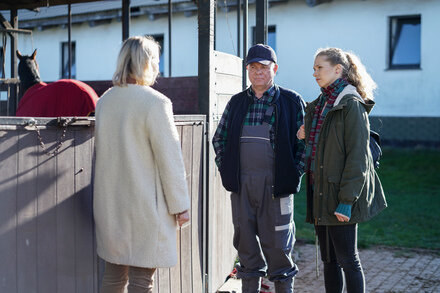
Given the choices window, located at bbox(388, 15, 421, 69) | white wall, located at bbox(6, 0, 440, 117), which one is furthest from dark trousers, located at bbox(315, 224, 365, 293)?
window, located at bbox(388, 15, 421, 69)

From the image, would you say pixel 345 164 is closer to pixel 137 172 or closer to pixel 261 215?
pixel 261 215

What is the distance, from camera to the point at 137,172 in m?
2.75

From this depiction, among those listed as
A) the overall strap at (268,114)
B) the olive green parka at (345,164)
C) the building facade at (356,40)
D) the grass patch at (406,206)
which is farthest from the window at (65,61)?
the olive green parka at (345,164)

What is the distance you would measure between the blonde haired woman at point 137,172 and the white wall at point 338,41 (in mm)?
11994

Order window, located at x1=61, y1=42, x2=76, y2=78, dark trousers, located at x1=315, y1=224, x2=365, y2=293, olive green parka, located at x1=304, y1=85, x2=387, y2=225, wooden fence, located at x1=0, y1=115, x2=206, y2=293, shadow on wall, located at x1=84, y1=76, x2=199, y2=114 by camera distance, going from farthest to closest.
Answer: window, located at x1=61, y1=42, x2=76, y2=78, shadow on wall, located at x1=84, y1=76, x2=199, y2=114, dark trousers, located at x1=315, y1=224, x2=365, y2=293, olive green parka, located at x1=304, y1=85, x2=387, y2=225, wooden fence, located at x1=0, y1=115, x2=206, y2=293

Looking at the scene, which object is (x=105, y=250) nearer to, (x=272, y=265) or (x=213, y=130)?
(x=272, y=265)

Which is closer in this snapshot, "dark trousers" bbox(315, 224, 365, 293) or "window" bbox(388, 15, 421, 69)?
Result: "dark trousers" bbox(315, 224, 365, 293)

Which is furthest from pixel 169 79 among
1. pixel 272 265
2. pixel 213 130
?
pixel 272 265

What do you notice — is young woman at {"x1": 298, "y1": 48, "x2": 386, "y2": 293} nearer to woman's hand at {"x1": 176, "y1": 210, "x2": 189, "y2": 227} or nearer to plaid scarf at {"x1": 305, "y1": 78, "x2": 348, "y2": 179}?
plaid scarf at {"x1": 305, "y1": 78, "x2": 348, "y2": 179}

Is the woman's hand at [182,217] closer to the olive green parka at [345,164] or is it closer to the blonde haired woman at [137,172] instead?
the blonde haired woman at [137,172]

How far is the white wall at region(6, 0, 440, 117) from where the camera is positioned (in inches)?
575

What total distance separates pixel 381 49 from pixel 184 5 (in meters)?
5.61

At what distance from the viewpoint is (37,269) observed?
9.16 ft

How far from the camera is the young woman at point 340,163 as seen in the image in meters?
3.35
